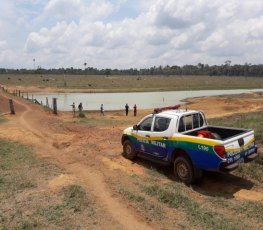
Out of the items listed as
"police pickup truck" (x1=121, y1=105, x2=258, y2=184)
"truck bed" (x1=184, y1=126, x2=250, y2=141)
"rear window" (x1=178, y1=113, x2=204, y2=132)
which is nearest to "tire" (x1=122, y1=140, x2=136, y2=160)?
"police pickup truck" (x1=121, y1=105, x2=258, y2=184)

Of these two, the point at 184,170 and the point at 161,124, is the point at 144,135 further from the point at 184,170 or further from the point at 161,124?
the point at 184,170

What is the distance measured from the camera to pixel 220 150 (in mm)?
9156

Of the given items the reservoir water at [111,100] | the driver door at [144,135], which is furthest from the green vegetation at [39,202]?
the reservoir water at [111,100]

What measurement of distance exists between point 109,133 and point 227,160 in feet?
29.5

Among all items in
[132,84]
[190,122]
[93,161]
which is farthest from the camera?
[132,84]

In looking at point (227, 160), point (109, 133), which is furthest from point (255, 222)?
point (109, 133)

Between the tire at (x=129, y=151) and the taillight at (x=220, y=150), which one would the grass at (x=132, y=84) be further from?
the taillight at (x=220, y=150)

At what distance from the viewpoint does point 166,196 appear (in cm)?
854

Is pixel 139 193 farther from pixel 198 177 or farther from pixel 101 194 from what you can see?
pixel 198 177

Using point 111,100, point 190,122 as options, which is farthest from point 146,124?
point 111,100

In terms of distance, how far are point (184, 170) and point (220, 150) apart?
1469mm

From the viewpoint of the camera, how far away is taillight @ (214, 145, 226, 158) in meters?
9.15

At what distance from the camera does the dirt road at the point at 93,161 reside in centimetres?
800

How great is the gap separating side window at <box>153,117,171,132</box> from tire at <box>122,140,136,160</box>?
1.62 metres
